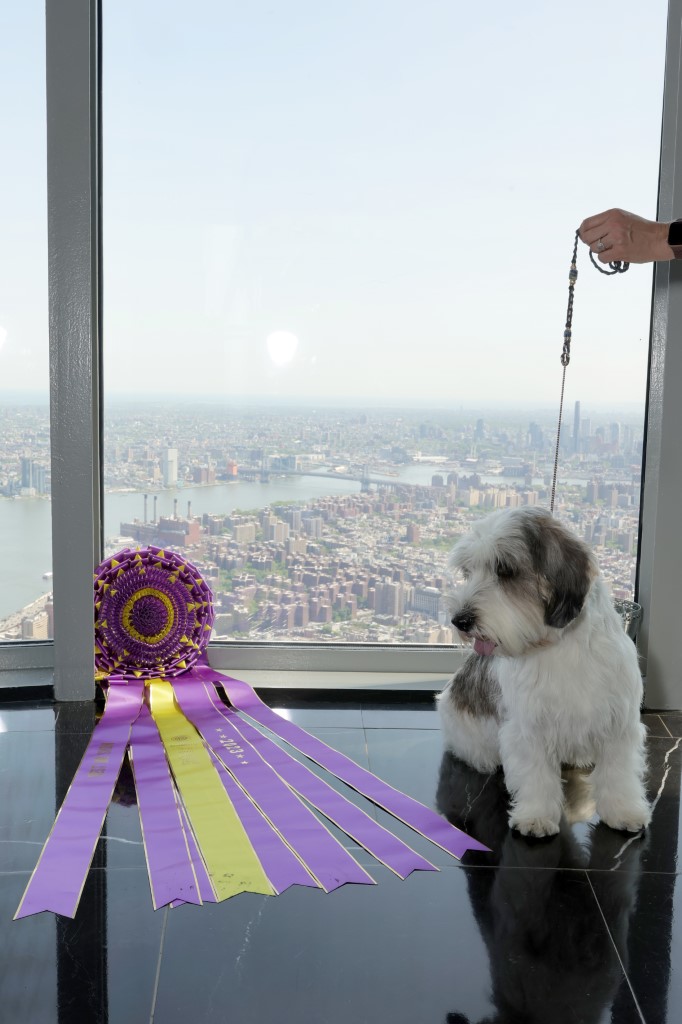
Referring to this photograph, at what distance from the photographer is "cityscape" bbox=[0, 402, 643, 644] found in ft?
11.0

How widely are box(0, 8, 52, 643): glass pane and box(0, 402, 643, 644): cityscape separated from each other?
0.02 metres

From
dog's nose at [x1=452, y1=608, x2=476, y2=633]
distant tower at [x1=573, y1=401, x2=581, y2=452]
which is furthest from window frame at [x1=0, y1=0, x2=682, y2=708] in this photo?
dog's nose at [x1=452, y1=608, x2=476, y2=633]

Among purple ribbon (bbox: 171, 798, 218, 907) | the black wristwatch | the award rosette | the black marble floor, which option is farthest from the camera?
the black wristwatch

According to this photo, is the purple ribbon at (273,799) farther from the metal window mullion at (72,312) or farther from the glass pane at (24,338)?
the glass pane at (24,338)

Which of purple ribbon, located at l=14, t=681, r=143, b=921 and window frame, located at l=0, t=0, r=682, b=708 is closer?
purple ribbon, located at l=14, t=681, r=143, b=921

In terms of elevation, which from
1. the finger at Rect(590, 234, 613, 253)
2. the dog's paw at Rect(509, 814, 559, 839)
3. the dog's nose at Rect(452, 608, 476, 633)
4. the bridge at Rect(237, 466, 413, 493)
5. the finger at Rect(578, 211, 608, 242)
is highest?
the finger at Rect(578, 211, 608, 242)

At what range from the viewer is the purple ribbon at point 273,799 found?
2088 mm

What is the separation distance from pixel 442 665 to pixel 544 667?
1.23 metres

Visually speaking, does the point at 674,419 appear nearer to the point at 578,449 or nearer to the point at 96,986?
the point at 578,449

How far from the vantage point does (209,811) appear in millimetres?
2336

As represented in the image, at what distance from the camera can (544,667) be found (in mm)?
2223

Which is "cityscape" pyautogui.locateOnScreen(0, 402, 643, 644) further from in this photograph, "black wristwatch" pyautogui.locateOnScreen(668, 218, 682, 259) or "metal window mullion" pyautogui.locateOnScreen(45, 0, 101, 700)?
"black wristwatch" pyautogui.locateOnScreen(668, 218, 682, 259)

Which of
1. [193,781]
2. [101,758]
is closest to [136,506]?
[101,758]

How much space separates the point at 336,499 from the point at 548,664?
4.56 ft
